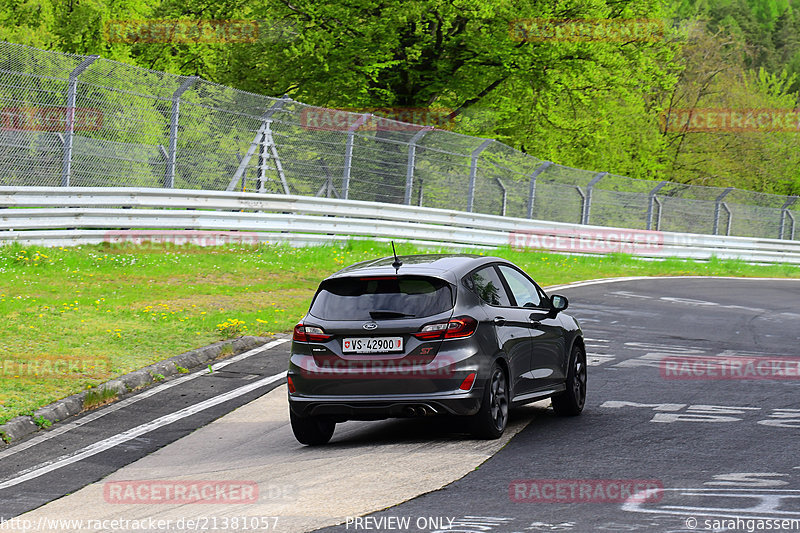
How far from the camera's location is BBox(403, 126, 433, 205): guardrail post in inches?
970

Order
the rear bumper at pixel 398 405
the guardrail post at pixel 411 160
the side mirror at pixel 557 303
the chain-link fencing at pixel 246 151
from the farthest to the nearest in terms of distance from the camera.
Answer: the guardrail post at pixel 411 160 < the chain-link fencing at pixel 246 151 < the side mirror at pixel 557 303 < the rear bumper at pixel 398 405

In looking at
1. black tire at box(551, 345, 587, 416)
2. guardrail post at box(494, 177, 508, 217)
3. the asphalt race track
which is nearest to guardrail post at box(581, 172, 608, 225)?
guardrail post at box(494, 177, 508, 217)

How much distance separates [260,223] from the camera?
20.8m

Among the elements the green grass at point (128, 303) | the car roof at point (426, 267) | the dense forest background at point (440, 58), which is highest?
the dense forest background at point (440, 58)

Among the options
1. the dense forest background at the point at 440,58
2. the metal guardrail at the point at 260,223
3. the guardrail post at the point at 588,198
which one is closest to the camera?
the metal guardrail at the point at 260,223

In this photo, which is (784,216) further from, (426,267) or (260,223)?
(426,267)

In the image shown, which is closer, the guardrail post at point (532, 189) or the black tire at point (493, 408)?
the black tire at point (493, 408)

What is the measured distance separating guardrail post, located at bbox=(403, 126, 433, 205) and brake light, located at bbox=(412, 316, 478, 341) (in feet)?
56.0

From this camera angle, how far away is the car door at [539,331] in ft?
28.8

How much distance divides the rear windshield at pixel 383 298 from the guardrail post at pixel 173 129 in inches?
452

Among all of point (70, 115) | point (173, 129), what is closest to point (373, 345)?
point (70, 115)

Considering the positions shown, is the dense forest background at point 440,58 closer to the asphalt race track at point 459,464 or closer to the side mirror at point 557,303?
the asphalt race track at point 459,464

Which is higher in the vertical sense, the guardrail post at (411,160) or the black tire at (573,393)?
the guardrail post at (411,160)

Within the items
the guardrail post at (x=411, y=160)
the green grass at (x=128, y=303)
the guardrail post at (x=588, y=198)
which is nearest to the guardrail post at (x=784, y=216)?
the guardrail post at (x=588, y=198)
